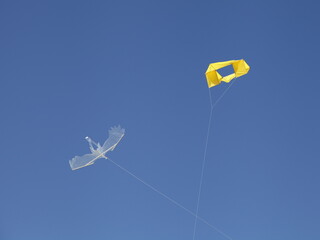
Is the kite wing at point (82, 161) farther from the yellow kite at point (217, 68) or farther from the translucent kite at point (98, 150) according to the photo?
the yellow kite at point (217, 68)

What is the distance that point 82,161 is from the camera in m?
14.8

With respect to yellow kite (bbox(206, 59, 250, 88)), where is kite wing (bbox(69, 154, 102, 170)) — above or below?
below

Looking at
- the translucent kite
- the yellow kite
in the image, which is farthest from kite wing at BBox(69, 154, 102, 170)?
the yellow kite

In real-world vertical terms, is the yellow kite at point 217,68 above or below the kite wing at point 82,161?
above

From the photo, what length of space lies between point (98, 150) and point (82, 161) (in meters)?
0.47

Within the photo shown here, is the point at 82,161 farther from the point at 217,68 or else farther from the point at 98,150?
the point at 217,68

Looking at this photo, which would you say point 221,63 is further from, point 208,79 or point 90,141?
point 90,141

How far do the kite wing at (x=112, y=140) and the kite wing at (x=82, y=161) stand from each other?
0.84 ft

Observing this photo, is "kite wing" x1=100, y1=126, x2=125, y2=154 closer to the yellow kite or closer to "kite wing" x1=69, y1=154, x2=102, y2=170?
"kite wing" x1=69, y1=154, x2=102, y2=170

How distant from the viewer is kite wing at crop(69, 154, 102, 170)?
14.8 m

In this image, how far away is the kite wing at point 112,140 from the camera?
14.9m

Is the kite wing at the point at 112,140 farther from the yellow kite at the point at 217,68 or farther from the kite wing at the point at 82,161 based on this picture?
the yellow kite at the point at 217,68

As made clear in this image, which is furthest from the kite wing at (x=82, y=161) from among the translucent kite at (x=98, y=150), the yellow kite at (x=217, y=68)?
the yellow kite at (x=217, y=68)

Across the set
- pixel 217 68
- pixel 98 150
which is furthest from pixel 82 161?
pixel 217 68
